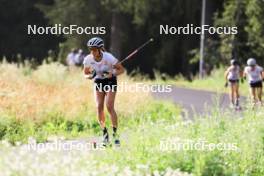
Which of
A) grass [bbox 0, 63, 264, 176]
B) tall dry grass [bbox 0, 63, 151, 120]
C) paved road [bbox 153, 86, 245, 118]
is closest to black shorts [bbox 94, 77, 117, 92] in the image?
grass [bbox 0, 63, 264, 176]

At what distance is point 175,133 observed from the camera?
37.9ft

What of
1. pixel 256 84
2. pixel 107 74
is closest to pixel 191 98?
pixel 256 84

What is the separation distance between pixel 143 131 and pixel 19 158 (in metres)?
2.85

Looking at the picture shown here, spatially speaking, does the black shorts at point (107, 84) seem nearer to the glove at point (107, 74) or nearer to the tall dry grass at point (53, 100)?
the glove at point (107, 74)

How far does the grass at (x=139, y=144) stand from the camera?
939 cm

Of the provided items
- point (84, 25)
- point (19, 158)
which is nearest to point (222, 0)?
point (84, 25)

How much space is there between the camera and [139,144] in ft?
37.0

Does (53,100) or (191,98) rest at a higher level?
(191,98)

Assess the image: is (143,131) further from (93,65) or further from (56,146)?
(93,65)

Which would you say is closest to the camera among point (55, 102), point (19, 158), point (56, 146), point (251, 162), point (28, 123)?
point (19, 158)

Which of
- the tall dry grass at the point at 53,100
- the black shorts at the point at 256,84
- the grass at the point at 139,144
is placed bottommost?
the grass at the point at 139,144

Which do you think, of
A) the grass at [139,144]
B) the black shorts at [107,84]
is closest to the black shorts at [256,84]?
the grass at [139,144]

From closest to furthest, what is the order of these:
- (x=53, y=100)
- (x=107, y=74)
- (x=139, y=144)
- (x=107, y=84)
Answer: (x=139, y=144), (x=107, y=74), (x=107, y=84), (x=53, y=100)

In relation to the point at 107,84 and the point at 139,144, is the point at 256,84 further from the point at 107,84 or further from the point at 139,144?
the point at 139,144
